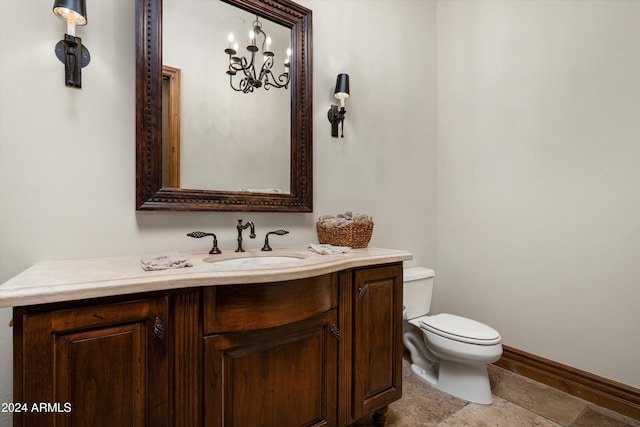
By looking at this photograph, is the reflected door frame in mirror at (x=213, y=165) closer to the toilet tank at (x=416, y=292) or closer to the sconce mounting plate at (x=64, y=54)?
the sconce mounting plate at (x=64, y=54)

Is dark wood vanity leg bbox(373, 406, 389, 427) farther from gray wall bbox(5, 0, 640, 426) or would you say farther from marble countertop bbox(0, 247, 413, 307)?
gray wall bbox(5, 0, 640, 426)

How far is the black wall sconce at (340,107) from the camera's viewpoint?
1.80m

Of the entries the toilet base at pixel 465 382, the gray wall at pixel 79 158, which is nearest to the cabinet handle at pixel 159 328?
the gray wall at pixel 79 158

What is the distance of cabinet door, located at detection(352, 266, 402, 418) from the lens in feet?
4.44

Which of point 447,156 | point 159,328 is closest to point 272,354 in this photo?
point 159,328

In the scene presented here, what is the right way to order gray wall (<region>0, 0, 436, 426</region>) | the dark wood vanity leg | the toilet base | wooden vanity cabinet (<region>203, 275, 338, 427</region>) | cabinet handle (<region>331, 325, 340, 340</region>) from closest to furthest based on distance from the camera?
1. wooden vanity cabinet (<region>203, 275, 338, 427</region>)
2. gray wall (<region>0, 0, 436, 426</region>)
3. cabinet handle (<region>331, 325, 340, 340</region>)
4. the dark wood vanity leg
5. the toilet base

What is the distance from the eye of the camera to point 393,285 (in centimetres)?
149

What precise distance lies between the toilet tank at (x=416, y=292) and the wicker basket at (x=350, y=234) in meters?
0.56

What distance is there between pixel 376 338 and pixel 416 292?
742 millimetres

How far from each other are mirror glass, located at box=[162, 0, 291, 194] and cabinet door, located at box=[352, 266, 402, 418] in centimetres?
70

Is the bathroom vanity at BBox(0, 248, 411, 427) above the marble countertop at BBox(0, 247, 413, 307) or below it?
below

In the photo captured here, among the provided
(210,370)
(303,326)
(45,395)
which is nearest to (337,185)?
(303,326)

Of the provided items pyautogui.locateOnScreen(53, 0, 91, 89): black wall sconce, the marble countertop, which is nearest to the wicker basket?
the marble countertop

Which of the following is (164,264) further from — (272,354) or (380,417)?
(380,417)
